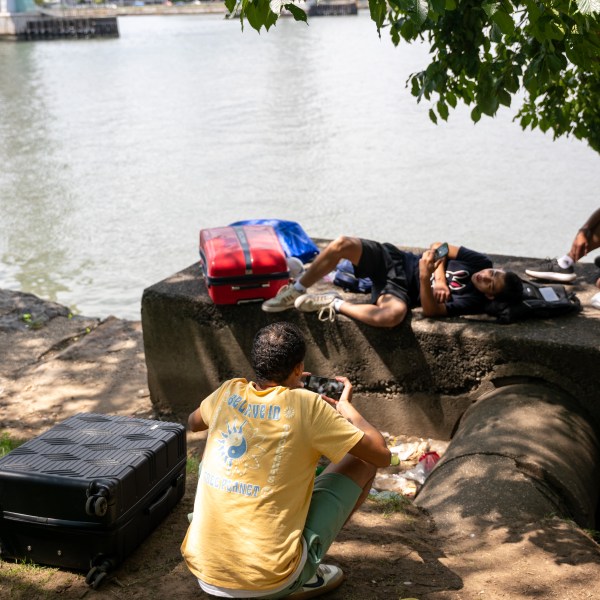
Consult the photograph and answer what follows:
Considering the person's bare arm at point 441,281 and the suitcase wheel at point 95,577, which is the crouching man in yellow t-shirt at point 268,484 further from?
the person's bare arm at point 441,281

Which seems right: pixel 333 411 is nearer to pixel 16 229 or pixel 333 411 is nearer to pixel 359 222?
pixel 359 222

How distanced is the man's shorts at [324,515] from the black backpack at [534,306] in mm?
2344

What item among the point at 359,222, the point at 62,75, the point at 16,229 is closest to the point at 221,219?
the point at 359,222

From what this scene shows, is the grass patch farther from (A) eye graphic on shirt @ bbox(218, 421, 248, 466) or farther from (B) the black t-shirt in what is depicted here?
(B) the black t-shirt

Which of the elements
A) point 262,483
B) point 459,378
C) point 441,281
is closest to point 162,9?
point 441,281

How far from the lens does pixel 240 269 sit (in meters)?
5.57

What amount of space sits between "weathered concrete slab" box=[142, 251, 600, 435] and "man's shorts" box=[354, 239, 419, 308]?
182 mm

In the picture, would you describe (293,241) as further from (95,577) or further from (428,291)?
(95,577)

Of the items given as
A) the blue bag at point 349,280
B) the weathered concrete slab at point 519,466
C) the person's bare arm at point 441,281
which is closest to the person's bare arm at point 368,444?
the weathered concrete slab at point 519,466

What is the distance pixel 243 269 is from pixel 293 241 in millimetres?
963

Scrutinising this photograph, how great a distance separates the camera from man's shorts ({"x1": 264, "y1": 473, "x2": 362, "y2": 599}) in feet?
9.72

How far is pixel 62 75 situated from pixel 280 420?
29561mm

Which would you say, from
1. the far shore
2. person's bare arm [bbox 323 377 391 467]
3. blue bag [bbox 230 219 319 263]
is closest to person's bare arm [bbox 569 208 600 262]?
blue bag [bbox 230 219 319 263]

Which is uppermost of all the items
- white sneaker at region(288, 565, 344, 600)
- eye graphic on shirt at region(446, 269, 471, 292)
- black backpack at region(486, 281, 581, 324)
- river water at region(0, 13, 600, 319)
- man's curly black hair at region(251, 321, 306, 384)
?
man's curly black hair at region(251, 321, 306, 384)
